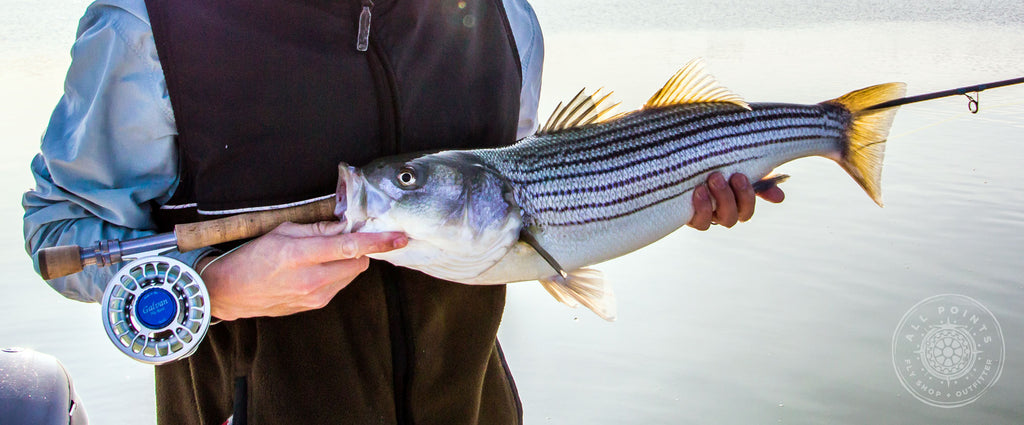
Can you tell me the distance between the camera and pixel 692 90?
237 cm

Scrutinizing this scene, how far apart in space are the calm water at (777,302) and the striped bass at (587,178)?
1651 millimetres

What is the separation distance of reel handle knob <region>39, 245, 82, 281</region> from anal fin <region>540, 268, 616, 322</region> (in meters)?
1.11

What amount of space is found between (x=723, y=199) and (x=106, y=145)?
1590 mm

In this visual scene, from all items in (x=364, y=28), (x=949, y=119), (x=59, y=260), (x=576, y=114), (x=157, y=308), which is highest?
(x=364, y=28)

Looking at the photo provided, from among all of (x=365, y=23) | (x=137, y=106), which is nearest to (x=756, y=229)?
(x=365, y=23)

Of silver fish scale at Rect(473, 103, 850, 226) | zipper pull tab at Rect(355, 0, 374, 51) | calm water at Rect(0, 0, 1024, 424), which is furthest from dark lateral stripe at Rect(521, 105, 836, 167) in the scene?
calm water at Rect(0, 0, 1024, 424)

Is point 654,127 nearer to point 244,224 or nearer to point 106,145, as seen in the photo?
point 244,224

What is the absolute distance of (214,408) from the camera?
203cm

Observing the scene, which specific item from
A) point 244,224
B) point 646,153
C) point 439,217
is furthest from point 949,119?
point 244,224

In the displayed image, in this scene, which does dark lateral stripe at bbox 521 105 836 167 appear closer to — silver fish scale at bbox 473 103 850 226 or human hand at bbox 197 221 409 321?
silver fish scale at bbox 473 103 850 226

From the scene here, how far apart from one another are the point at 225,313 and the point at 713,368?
273 cm

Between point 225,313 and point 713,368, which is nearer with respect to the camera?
point 225,313

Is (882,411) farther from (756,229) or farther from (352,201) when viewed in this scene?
(352,201)

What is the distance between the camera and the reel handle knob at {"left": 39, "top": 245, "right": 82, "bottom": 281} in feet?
5.51
